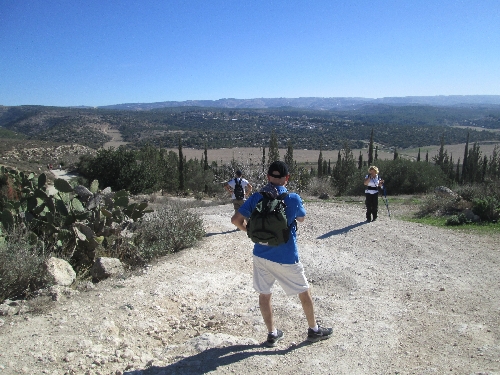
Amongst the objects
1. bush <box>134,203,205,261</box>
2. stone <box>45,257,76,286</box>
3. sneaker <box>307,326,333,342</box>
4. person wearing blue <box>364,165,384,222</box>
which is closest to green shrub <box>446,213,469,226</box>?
person wearing blue <box>364,165,384,222</box>

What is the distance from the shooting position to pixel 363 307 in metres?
5.20

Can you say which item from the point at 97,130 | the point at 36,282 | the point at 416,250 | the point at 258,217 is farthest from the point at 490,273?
the point at 97,130

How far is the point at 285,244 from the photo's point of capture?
12.3ft

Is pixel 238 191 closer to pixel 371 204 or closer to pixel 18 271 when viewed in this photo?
pixel 371 204

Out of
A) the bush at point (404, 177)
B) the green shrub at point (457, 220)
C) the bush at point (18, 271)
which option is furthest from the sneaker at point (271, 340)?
the bush at point (404, 177)

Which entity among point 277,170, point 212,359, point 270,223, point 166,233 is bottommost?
point 212,359

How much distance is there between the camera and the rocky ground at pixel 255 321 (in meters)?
3.66

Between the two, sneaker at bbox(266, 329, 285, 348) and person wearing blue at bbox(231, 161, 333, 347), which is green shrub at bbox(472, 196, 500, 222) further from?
sneaker at bbox(266, 329, 285, 348)

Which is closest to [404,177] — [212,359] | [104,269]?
[104,269]

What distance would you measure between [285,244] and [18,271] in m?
3.35

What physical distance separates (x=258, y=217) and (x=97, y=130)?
11073 centimetres

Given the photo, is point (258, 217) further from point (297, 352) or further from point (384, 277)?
point (384, 277)

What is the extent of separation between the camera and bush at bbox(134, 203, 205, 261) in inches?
270

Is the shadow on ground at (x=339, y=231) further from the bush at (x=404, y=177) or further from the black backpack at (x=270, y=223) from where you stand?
the bush at (x=404, y=177)
